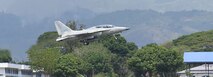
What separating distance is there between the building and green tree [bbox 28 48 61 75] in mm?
8125

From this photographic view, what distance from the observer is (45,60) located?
354 ft

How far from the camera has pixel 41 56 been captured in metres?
109

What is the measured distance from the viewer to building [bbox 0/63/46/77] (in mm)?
118375

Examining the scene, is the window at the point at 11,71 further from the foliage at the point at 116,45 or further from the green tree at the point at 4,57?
the foliage at the point at 116,45

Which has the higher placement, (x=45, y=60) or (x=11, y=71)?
(x=45, y=60)

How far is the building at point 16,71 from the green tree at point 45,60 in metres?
8.12

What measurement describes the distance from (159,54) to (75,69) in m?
13.5

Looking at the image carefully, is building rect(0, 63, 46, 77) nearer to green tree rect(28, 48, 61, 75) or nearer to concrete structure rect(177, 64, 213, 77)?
green tree rect(28, 48, 61, 75)

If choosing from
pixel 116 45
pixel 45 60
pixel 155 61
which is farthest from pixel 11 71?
pixel 155 61

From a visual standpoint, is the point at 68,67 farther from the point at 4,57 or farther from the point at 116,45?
the point at 4,57

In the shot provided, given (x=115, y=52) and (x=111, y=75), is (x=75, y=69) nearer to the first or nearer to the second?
(x=111, y=75)

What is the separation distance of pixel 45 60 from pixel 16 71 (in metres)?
18.6

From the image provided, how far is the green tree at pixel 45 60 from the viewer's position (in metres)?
107

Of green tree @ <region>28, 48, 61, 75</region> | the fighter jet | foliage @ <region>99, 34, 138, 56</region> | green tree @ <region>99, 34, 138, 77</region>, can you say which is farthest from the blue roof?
foliage @ <region>99, 34, 138, 56</region>
